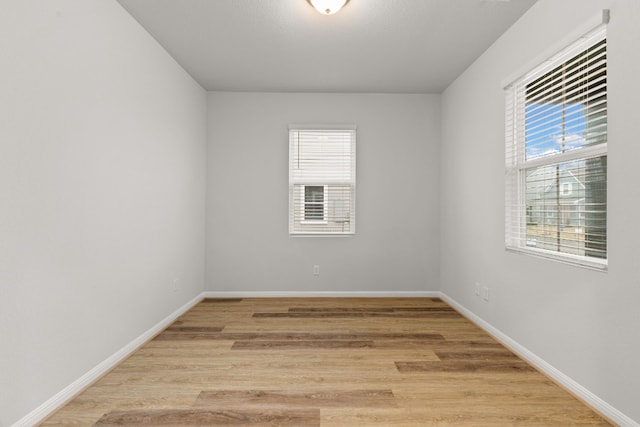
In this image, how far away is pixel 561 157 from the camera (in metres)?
2.24

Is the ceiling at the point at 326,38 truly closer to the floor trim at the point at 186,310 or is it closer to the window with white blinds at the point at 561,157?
the window with white blinds at the point at 561,157

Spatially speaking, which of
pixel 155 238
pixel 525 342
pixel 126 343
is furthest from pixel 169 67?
pixel 525 342

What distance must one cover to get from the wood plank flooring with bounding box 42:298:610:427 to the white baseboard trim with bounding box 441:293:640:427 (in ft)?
0.17

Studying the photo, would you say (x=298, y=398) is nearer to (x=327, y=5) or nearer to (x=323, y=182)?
(x=327, y=5)

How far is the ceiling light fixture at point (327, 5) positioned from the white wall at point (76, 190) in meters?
1.43

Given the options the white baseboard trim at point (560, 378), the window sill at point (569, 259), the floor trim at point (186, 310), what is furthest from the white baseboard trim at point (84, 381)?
the window sill at point (569, 259)

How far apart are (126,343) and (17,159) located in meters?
1.57

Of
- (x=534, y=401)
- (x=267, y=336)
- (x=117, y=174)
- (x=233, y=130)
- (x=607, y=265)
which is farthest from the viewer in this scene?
(x=233, y=130)

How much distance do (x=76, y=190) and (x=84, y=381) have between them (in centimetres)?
117

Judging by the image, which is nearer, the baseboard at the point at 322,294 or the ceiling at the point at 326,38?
the ceiling at the point at 326,38

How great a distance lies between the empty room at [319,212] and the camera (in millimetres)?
1786

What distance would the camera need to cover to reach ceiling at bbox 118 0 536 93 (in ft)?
8.35

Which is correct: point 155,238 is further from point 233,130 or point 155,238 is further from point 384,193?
point 384,193

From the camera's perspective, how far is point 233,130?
4332mm
